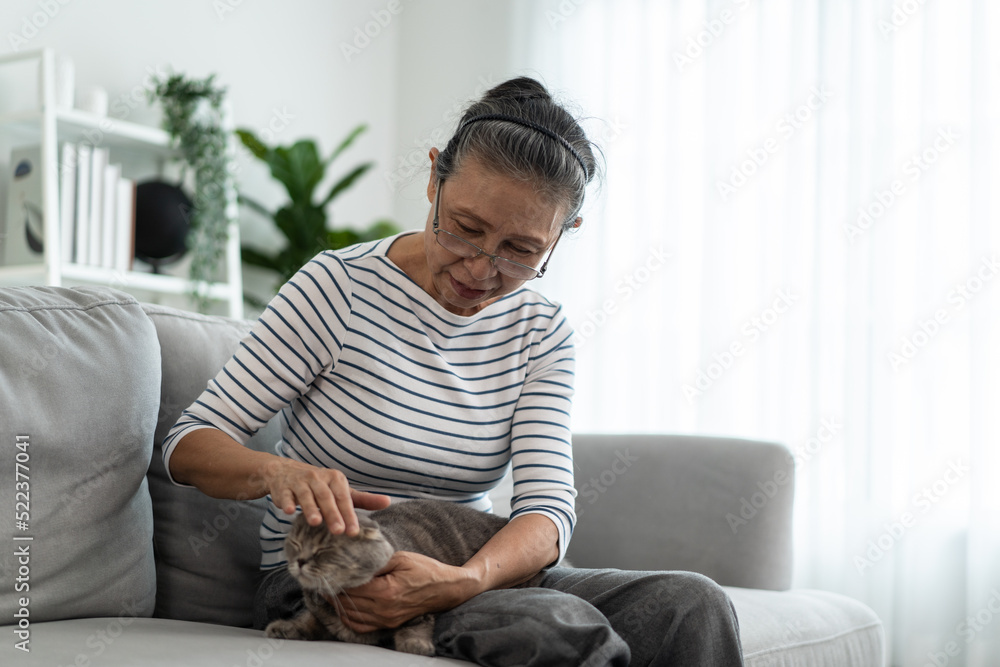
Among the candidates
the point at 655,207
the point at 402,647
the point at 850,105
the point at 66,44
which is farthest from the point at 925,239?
the point at 66,44

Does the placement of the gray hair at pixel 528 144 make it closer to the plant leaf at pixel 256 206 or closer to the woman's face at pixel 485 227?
the woman's face at pixel 485 227

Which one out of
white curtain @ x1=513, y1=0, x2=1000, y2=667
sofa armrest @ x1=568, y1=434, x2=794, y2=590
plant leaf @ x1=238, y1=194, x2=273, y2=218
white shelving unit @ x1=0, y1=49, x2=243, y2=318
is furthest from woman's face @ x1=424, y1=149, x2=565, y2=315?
plant leaf @ x1=238, y1=194, x2=273, y2=218

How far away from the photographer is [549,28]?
381 centimetres

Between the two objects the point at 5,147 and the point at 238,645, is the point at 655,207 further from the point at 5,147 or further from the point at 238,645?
the point at 238,645

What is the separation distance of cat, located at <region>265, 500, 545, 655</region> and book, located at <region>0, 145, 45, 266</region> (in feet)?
6.42

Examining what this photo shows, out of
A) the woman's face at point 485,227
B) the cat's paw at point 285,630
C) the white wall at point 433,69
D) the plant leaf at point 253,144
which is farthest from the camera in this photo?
the white wall at point 433,69

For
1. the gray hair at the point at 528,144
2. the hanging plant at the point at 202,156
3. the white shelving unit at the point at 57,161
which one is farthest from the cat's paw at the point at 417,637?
the hanging plant at the point at 202,156

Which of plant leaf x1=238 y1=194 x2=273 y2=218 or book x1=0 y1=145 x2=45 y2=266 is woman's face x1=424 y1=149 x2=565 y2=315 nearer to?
book x1=0 y1=145 x2=45 y2=266

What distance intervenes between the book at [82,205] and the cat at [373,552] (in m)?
1.95

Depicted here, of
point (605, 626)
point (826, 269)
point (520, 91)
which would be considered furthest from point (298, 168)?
point (605, 626)

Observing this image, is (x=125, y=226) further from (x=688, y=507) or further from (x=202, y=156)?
(x=688, y=507)

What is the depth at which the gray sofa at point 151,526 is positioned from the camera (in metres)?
1.08

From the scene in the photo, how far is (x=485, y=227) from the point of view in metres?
1.27

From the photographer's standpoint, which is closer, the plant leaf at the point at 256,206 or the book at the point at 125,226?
the book at the point at 125,226
